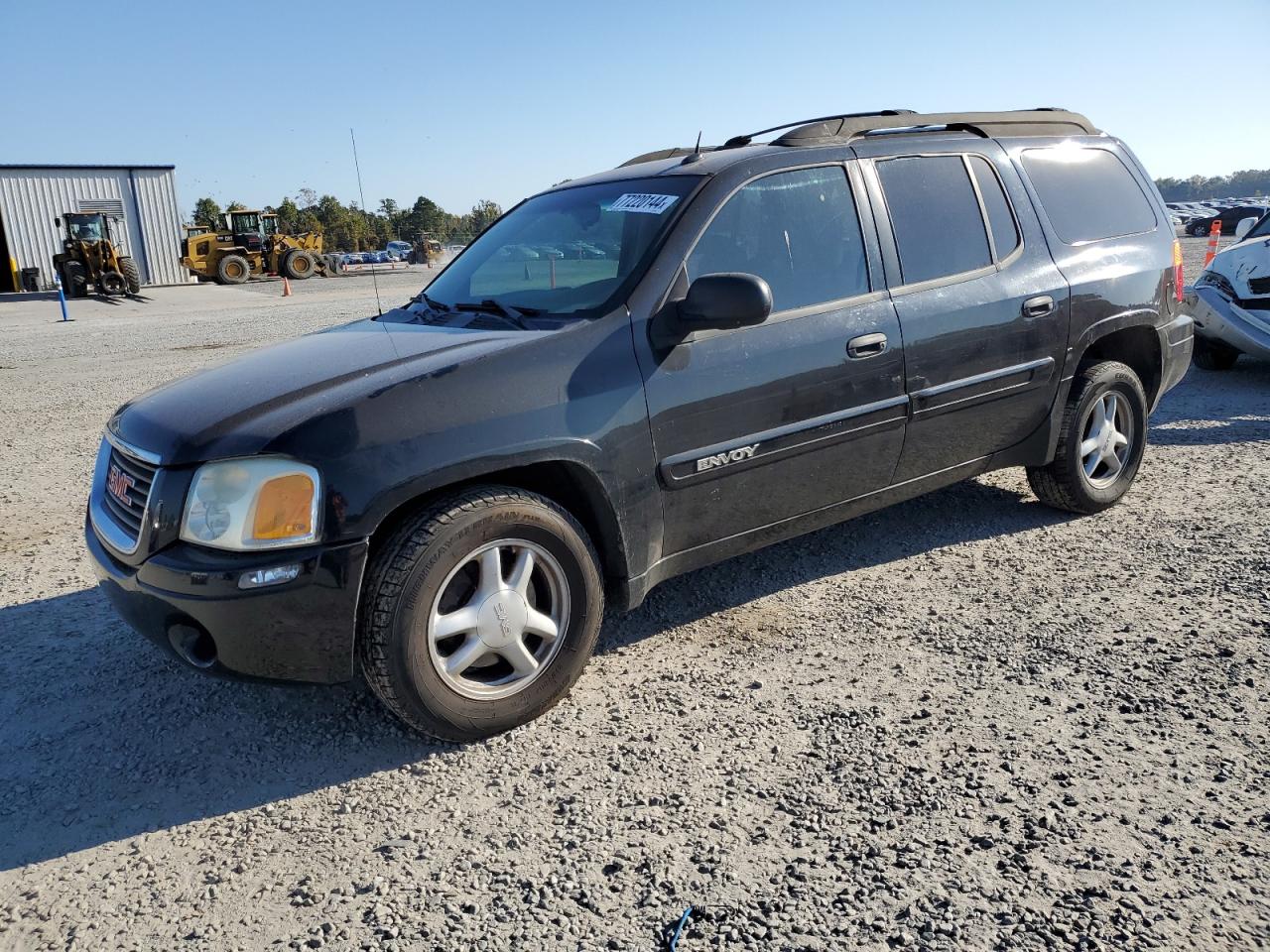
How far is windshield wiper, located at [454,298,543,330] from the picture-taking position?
11.3ft

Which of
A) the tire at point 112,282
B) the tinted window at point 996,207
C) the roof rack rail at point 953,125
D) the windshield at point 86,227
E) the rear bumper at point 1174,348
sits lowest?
the rear bumper at point 1174,348

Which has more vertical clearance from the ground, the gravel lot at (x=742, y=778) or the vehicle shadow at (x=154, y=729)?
the vehicle shadow at (x=154, y=729)

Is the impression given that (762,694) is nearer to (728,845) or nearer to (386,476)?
(728,845)

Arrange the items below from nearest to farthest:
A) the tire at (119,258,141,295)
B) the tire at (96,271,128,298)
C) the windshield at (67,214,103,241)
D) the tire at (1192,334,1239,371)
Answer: the tire at (1192,334,1239,371), the tire at (96,271,128,298), the tire at (119,258,141,295), the windshield at (67,214,103,241)

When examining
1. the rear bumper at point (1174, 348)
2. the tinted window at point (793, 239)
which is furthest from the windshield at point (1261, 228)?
the tinted window at point (793, 239)

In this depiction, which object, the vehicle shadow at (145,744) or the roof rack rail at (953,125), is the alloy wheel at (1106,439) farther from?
the vehicle shadow at (145,744)

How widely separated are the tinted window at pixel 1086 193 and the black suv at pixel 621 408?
0.02 m

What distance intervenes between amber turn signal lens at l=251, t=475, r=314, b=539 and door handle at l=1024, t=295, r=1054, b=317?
318cm

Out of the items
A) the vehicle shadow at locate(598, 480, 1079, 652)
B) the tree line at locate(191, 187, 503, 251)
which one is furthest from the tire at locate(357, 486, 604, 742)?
the tree line at locate(191, 187, 503, 251)

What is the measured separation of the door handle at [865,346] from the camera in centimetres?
370

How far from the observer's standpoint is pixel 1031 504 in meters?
5.10

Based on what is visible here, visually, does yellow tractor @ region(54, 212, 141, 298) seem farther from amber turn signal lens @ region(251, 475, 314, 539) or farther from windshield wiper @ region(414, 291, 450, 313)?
amber turn signal lens @ region(251, 475, 314, 539)

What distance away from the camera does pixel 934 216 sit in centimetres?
409

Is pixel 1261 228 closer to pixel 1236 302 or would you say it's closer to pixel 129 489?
pixel 1236 302
